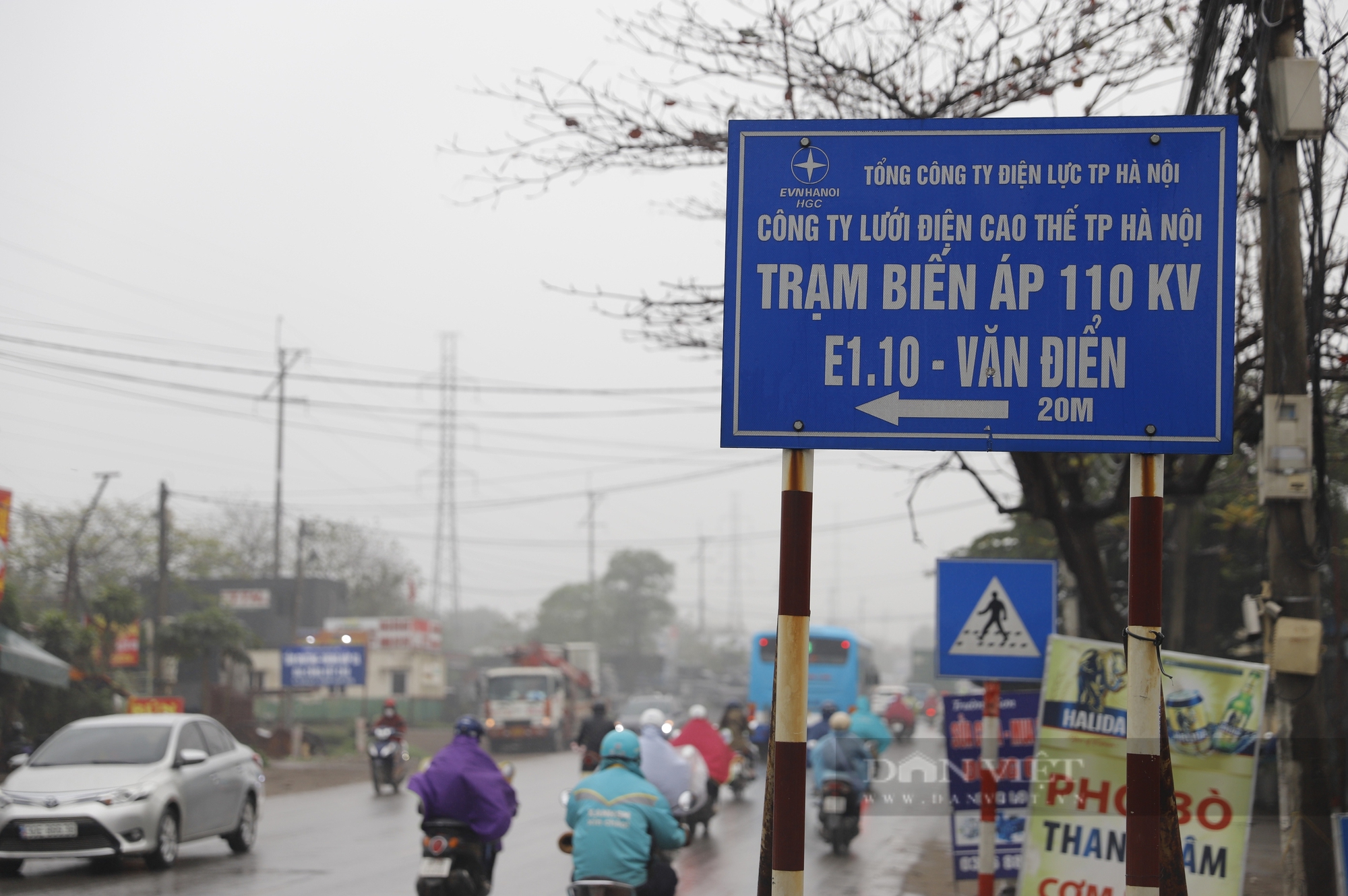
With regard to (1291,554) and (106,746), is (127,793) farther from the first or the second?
(1291,554)

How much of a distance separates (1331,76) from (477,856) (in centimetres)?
745

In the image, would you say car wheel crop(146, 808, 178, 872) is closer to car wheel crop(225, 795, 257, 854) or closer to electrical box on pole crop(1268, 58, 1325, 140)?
car wheel crop(225, 795, 257, 854)

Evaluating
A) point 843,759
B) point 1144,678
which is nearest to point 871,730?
point 843,759

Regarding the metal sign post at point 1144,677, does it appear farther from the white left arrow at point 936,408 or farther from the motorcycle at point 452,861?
the motorcycle at point 452,861

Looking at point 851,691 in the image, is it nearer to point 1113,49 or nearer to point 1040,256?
point 1113,49

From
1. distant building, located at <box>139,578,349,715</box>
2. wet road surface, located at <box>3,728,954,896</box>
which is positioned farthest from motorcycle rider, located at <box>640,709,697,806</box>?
distant building, located at <box>139,578,349,715</box>

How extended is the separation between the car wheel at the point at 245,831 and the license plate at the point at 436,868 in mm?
7512

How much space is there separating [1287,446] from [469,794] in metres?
5.51

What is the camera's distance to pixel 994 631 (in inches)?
378

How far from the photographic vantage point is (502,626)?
129625 millimetres

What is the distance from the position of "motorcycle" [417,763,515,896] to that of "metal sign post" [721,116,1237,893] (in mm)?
5078

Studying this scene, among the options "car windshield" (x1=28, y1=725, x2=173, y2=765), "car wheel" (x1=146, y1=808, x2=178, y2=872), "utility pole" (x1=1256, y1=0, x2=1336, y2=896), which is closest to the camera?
"utility pole" (x1=1256, y1=0, x2=1336, y2=896)

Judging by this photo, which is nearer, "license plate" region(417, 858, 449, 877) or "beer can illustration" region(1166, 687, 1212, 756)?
"beer can illustration" region(1166, 687, 1212, 756)

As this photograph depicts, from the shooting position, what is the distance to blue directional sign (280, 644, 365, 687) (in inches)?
1353
